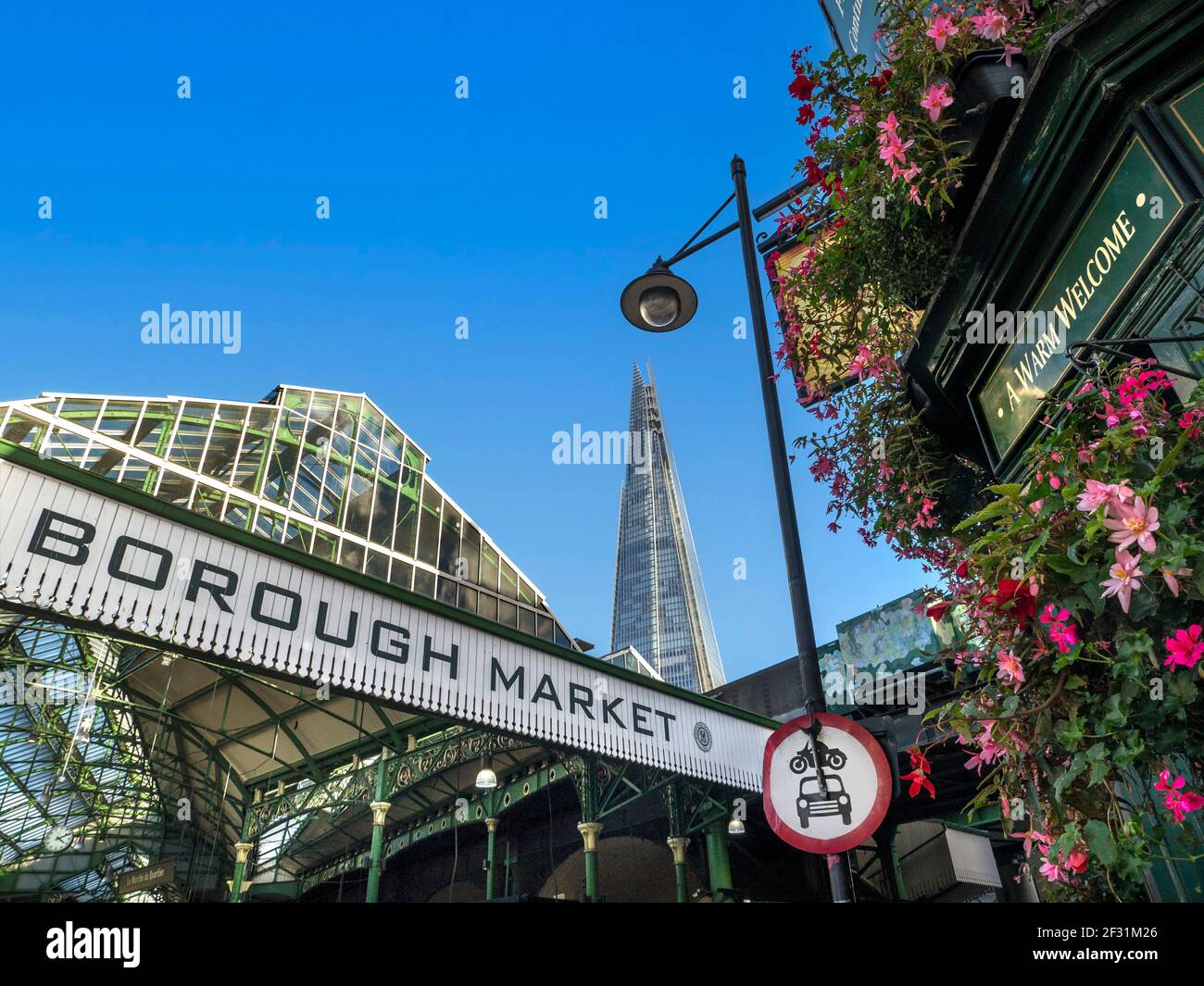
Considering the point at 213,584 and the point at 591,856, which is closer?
the point at 213,584

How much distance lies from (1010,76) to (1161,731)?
2.89 metres

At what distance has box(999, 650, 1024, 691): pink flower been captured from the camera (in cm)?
256

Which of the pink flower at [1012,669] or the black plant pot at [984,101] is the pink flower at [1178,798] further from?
the black plant pot at [984,101]

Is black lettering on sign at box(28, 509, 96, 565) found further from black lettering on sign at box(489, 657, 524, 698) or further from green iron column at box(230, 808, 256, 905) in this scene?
green iron column at box(230, 808, 256, 905)

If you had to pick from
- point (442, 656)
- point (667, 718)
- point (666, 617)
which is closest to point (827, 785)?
point (442, 656)

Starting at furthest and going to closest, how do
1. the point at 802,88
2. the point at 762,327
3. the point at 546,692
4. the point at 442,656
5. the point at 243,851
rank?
1. the point at 243,851
2. the point at 546,692
3. the point at 442,656
4. the point at 762,327
5. the point at 802,88

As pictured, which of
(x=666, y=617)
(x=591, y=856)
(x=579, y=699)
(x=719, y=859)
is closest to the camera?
(x=579, y=699)

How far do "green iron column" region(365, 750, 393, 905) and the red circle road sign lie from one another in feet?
40.7

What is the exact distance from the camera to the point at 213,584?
723 centimetres

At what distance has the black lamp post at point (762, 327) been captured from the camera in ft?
13.8

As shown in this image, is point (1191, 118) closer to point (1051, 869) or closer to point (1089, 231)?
point (1089, 231)

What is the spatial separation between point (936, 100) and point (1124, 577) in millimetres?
2345

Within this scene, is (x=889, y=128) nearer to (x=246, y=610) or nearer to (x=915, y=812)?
(x=246, y=610)

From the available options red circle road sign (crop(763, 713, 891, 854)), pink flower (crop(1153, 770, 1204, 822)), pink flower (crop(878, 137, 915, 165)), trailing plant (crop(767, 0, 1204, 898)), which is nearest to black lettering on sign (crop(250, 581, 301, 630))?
red circle road sign (crop(763, 713, 891, 854))
